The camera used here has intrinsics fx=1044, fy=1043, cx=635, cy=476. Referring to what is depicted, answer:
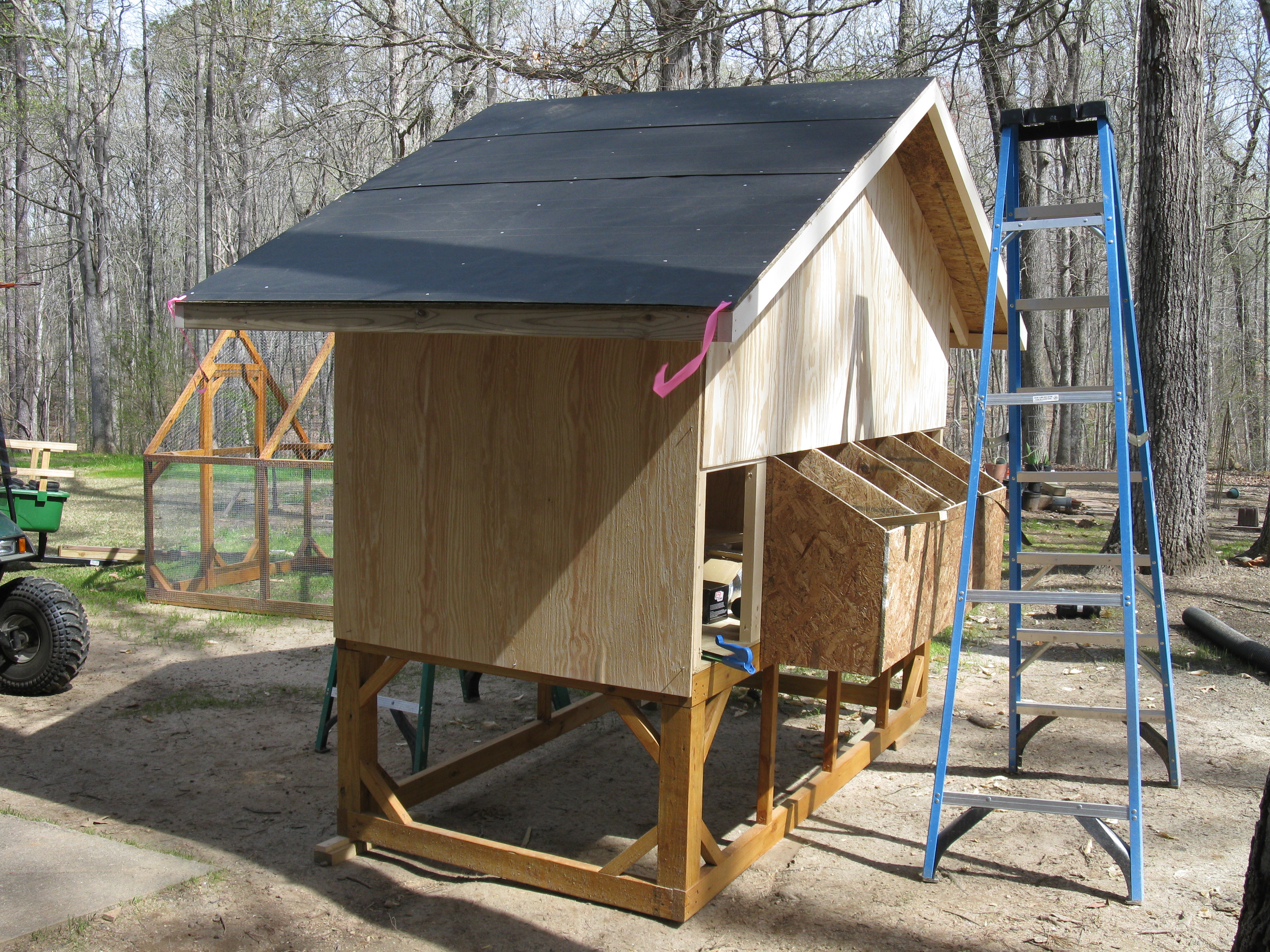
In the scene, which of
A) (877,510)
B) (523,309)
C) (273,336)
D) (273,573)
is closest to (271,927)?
(523,309)

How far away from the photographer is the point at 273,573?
9.22m

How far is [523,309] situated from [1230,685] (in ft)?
19.5

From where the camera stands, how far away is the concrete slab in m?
3.65

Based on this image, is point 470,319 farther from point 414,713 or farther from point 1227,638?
point 1227,638

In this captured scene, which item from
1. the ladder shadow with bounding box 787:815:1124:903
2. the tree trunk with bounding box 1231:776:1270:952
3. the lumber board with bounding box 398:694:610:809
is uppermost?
A: the tree trunk with bounding box 1231:776:1270:952

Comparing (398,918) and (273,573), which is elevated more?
(273,573)

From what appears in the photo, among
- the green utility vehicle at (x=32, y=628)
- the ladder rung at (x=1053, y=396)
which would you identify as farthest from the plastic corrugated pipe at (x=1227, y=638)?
the green utility vehicle at (x=32, y=628)

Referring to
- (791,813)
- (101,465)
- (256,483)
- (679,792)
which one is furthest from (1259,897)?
(101,465)

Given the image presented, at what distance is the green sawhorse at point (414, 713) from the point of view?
201 inches

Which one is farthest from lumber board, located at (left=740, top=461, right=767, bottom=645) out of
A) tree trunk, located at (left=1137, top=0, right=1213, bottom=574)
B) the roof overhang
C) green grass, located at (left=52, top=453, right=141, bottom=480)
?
green grass, located at (left=52, top=453, right=141, bottom=480)

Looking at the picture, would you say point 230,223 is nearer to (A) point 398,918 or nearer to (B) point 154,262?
(B) point 154,262

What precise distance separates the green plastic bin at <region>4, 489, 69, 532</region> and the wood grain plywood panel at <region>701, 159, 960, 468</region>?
6166mm

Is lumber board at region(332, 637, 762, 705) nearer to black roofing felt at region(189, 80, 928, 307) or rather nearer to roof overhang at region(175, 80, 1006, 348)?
roof overhang at region(175, 80, 1006, 348)

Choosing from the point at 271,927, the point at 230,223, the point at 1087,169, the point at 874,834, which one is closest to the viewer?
the point at 271,927
